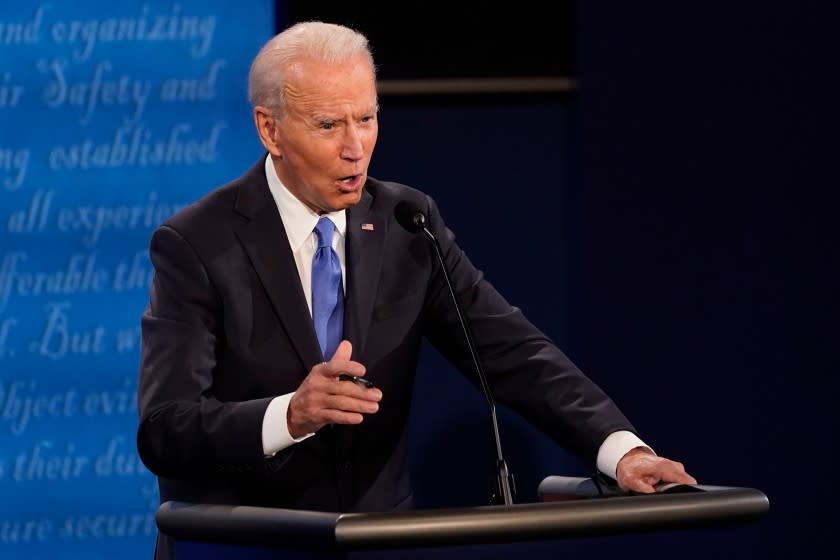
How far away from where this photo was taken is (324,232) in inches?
80.3

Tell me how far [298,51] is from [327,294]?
A: 37 centimetres

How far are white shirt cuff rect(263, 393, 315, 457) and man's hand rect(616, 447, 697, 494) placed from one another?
0.47 metres

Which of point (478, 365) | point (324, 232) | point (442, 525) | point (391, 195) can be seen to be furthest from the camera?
point (391, 195)

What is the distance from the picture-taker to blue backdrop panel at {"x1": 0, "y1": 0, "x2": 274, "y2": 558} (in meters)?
3.22

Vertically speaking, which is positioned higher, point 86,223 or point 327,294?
point 86,223

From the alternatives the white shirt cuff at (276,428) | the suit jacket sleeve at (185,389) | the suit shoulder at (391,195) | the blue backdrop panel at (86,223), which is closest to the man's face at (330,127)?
the suit shoulder at (391,195)

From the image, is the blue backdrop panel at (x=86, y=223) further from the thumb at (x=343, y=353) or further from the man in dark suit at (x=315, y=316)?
the thumb at (x=343, y=353)

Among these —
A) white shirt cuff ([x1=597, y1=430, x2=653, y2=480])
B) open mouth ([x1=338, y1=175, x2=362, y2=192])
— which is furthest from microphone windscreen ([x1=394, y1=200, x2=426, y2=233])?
white shirt cuff ([x1=597, y1=430, x2=653, y2=480])

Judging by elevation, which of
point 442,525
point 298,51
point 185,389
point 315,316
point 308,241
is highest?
point 298,51

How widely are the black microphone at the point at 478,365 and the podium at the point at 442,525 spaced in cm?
11

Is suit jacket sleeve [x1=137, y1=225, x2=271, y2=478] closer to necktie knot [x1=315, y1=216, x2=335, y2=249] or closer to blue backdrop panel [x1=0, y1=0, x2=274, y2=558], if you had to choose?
necktie knot [x1=315, y1=216, x2=335, y2=249]

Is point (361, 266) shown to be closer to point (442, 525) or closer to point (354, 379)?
point (354, 379)

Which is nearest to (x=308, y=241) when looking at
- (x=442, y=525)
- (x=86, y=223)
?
(x=442, y=525)

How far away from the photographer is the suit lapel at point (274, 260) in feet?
6.33
